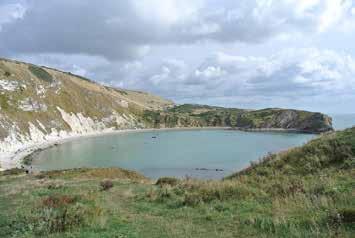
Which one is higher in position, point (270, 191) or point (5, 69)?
point (5, 69)

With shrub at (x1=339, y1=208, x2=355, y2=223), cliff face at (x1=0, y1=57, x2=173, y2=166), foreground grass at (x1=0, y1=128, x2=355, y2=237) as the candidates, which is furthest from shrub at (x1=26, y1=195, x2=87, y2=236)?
cliff face at (x1=0, y1=57, x2=173, y2=166)

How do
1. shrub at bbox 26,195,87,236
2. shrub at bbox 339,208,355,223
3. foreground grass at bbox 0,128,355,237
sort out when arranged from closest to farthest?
shrub at bbox 339,208,355,223 → foreground grass at bbox 0,128,355,237 → shrub at bbox 26,195,87,236

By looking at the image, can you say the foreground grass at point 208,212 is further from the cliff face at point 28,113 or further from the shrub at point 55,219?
the cliff face at point 28,113

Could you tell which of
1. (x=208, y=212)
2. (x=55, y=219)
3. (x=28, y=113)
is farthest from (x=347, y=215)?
(x=28, y=113)

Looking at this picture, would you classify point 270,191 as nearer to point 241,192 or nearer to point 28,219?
point 241,192

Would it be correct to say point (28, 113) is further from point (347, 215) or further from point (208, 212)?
point (347, 215)

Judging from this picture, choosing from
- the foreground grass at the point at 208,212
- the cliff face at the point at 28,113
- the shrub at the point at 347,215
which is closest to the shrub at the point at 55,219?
the foreground grass at the point at 208,212

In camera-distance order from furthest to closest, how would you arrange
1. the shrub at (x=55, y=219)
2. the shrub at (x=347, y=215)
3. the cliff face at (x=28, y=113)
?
the cliff face at (x=28, y=113) < the shrub at (x=55, y=219) < the shrub at (x=347, y=215)

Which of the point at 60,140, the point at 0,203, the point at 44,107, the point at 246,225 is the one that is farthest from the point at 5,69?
the point at 246,225

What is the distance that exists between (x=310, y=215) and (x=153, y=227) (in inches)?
168

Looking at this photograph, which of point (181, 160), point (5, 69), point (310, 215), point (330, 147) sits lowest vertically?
point (181, 160)

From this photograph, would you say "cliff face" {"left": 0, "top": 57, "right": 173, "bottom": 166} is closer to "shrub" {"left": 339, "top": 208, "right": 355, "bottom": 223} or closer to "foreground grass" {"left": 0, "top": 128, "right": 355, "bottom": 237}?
"foreground grass" {"left": 0, "top": 128, "right": 355, "bottom": 237}

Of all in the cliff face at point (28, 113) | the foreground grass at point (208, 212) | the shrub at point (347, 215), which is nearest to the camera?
the shrub at point (347, 215)

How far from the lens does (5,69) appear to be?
6786 inches
